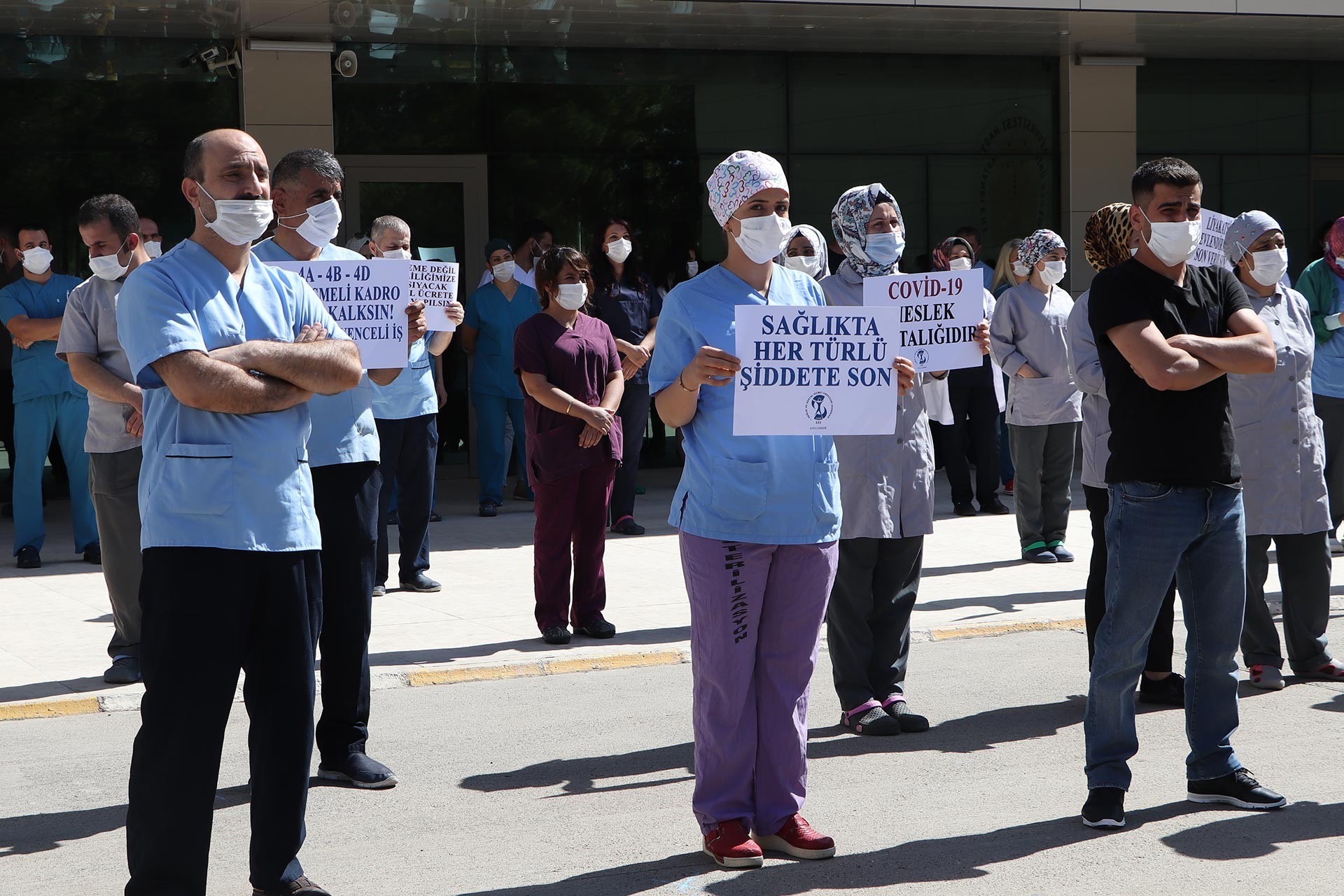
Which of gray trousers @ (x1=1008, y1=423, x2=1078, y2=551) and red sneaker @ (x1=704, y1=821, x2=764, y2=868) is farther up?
gray trousers @ (x1=1008, y1=423, x2=1078, y2=551)

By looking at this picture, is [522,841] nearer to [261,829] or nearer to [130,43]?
[261,829]

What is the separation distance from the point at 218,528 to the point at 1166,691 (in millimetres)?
4677

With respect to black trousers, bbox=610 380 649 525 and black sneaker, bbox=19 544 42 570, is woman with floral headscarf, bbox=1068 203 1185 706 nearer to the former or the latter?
black trousers, bbox=610 380 649 525

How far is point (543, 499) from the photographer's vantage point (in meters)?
8.88

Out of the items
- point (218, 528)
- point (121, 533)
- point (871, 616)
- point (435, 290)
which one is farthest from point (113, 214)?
point (871, 616)

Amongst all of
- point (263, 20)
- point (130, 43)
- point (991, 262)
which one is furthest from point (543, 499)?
point (991, 262)

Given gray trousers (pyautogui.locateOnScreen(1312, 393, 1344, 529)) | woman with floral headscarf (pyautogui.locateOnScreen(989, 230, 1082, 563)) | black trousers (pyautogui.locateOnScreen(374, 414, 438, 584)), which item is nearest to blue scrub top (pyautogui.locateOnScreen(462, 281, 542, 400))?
black trousers (pyautogui.locateOnScreen(374, 414, 438, 584))

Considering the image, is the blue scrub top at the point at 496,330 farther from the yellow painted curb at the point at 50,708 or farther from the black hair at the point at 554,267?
the yellow painted curb at the point at 50,708

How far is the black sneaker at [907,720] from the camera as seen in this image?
6.90 m

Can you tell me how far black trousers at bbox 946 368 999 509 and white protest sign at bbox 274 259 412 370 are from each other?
8.13 metres

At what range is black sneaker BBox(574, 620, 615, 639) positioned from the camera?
8.92m

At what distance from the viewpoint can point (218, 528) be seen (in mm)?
4344

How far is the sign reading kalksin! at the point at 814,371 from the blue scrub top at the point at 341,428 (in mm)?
1667

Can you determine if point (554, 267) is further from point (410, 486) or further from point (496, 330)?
point (496, 330)
